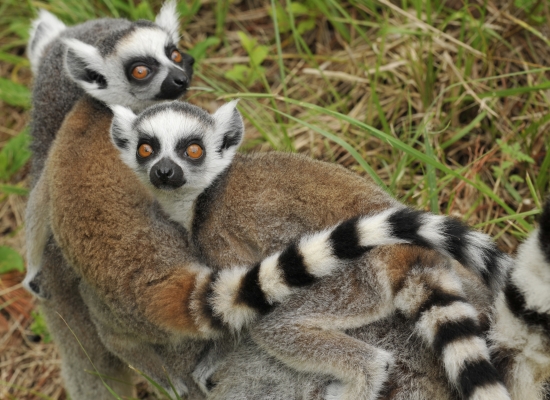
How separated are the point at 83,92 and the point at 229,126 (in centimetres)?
113

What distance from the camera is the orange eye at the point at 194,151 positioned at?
12.0 feet

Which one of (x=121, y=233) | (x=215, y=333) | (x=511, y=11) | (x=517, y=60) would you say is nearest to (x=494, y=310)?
(x=215, y=333)

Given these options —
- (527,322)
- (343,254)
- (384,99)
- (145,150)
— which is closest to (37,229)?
(145,150)

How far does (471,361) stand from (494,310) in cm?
31

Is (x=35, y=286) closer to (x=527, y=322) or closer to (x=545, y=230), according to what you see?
(x=527, y=322)

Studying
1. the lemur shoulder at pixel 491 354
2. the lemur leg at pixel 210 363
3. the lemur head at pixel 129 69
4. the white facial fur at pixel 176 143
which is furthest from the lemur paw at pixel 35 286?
the lemur shoulder at pixel 491 354

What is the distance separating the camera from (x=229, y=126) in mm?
3895

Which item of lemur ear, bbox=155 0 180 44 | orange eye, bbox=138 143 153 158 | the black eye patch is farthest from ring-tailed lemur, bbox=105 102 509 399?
lemur ear, bbox=155 0 180 44

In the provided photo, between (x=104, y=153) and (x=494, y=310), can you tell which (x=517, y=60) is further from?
(x=104, y=153)

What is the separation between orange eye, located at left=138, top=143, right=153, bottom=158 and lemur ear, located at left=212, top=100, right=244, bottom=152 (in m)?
0.40

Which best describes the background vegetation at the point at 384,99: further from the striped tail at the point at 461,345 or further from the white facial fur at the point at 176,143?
the striped tail at the point at 461,345

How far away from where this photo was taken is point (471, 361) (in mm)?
2592

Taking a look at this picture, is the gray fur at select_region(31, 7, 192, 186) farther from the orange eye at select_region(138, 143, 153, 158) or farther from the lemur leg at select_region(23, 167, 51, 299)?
the orange eye at select_region(138, 143, 153, 158)

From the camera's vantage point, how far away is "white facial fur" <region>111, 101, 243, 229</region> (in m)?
3.59
